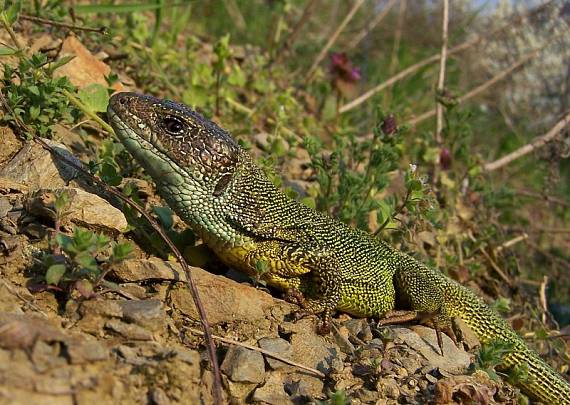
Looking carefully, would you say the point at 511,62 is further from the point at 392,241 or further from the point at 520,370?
the point at 520,370

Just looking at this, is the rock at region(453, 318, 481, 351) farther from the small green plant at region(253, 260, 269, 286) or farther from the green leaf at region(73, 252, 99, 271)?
the green leaf at region(73, 252, 99, 271)

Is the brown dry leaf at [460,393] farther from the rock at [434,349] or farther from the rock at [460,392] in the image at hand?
the rock at [434,349]

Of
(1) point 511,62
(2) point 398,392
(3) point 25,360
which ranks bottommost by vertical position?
(2) point 398,392

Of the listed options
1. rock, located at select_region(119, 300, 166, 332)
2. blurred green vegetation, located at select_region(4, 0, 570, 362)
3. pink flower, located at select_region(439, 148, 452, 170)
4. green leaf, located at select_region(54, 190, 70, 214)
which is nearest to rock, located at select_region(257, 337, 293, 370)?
rock, located at select_region(119, 300, 166, 332)

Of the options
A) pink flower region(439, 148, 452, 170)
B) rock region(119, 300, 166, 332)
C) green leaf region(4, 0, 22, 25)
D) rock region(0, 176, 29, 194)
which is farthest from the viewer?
pink flower region(439, 148, 452, 170)

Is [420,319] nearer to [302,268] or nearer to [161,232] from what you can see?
[302,268]

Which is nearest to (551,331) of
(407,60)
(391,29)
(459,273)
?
(459,273)
